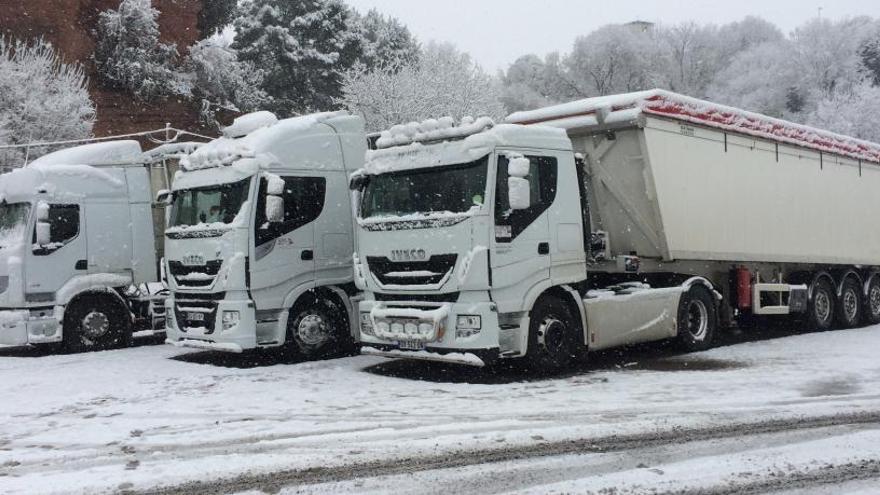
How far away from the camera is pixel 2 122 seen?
82.8 feet

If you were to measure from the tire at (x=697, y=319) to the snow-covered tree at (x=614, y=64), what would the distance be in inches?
2421

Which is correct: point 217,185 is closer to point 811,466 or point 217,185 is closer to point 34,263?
point 34,263

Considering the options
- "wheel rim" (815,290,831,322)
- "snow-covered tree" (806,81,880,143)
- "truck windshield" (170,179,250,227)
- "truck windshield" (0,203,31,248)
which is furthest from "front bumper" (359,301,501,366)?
"snow-covered tree" (806,81,880,143)

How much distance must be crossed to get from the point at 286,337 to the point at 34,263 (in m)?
4.72

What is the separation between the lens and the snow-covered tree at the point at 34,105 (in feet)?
85.6

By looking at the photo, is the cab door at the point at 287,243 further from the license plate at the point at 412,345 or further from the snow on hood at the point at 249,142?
the license plate at the point at 412,345

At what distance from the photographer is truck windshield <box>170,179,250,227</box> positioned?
11.7m

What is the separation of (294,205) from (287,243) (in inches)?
22.3

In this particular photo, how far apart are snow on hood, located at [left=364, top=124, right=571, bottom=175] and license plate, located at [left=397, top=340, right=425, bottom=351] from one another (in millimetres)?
2088

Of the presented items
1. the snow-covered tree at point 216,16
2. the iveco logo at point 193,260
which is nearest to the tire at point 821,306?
the iveco logo at point 193,260

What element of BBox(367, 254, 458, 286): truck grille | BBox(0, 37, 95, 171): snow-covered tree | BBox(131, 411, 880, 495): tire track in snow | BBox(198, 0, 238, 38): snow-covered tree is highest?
BBox(198, 0, 238, 38): snow-covered tree

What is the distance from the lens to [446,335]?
9.80 metres

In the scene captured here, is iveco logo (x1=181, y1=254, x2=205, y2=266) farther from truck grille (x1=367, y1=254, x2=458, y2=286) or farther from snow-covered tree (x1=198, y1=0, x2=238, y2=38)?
snow-covered tree (x1=198, y1=0, x2=238, y2=38)

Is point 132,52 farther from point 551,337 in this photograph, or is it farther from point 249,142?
point 551,337
